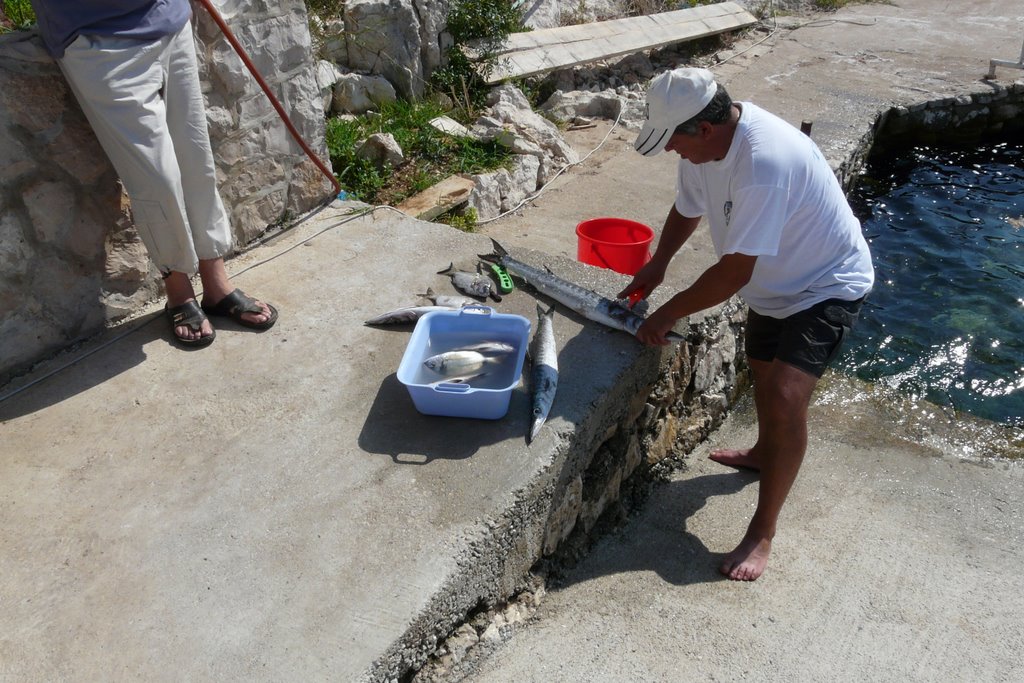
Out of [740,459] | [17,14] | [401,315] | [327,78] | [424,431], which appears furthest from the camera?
[327,78]

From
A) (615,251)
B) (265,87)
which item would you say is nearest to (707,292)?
(615,251)

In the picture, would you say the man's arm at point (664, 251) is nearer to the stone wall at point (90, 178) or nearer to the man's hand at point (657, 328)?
the man's hand at point (657, 328)

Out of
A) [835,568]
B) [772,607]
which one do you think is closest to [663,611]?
[772,607]

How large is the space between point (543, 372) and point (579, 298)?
63cm

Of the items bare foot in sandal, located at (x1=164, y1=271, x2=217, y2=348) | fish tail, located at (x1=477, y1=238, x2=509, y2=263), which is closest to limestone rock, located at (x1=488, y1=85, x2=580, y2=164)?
fish tail, located at (x1=477, y1=238, x2=509, y2=263)

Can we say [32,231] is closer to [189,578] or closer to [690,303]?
[189,578]

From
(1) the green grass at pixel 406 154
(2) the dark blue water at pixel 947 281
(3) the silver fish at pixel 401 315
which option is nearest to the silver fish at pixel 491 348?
(3) the silver fish at pixel 401 315

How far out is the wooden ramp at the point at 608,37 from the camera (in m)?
7.87

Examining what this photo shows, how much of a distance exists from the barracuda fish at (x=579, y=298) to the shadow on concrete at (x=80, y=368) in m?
1.67

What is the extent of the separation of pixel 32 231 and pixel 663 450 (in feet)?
10.3

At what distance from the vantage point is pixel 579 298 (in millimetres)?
3770

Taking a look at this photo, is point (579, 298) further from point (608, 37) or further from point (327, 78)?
point (608, 37)

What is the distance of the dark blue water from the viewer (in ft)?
17.7

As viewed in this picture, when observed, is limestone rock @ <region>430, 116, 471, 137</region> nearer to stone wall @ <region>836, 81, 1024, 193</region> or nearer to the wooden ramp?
the wooden ramp
